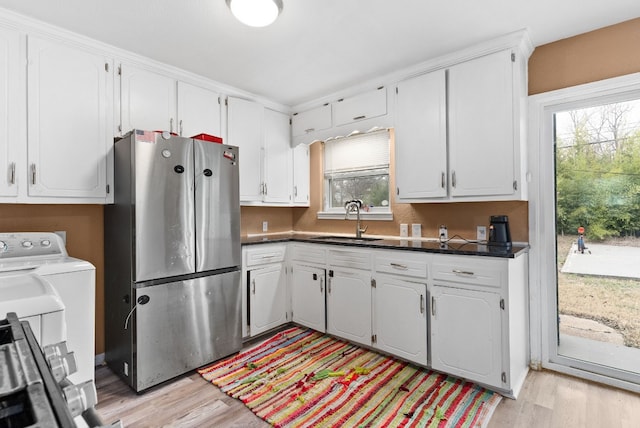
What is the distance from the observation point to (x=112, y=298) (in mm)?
2439

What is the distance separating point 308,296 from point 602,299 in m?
2.34

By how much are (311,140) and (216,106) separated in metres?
1.08

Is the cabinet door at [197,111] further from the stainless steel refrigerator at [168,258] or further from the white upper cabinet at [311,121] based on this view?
the white upper cabinet at [311,121]

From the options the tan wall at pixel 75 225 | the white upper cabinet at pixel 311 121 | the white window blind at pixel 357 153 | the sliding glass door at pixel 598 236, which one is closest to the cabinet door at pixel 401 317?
the sliding glass door at pixel 598 236

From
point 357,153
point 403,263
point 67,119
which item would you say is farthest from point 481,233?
point 67,119

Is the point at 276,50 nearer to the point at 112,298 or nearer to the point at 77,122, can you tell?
the point at 77,122

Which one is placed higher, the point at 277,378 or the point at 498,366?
the point at 498,366

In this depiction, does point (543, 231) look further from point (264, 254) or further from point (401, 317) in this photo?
point (264, 254)

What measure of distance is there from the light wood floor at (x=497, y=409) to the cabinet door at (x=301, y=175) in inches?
86.8

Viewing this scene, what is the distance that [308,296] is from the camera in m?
3.20

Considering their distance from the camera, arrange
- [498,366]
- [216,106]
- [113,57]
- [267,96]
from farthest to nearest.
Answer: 1. [267,96]
2. [216,106]
3. [113,57]
4. [498,366]

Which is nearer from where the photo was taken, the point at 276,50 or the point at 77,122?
the point at 77,122

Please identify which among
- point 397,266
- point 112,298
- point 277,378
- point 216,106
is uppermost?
point 216,106

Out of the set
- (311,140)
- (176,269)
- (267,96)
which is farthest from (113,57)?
(311,140)
